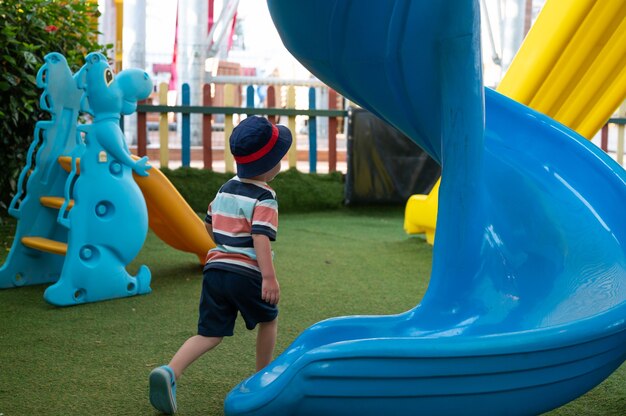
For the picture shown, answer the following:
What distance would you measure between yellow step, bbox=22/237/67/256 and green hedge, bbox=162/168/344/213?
3.14m

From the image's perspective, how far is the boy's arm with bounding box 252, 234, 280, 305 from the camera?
240cm

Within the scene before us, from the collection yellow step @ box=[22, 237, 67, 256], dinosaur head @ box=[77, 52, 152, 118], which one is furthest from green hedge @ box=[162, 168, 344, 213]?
dinosaur head @ box=[77, 52, 152, 118]

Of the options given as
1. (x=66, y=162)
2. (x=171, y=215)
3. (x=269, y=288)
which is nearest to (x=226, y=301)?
(x=269, y=288)

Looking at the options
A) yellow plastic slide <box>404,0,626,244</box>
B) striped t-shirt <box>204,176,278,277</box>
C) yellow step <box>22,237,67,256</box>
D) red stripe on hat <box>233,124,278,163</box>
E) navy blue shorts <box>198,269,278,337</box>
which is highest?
yellow plastic slide <box>404,0,626,244</box>

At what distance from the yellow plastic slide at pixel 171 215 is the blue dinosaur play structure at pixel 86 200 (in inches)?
6.8

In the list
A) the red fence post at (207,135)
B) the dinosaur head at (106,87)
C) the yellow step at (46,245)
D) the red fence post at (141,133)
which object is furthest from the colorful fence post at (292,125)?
the yellow step at (46,245)

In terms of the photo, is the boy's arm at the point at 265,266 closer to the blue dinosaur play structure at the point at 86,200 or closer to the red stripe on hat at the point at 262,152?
the red stripe on hat at the point at 262,152

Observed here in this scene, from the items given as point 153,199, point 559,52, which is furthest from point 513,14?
point 153,199

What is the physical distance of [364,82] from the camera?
2084mm

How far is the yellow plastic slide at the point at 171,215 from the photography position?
4.57 m

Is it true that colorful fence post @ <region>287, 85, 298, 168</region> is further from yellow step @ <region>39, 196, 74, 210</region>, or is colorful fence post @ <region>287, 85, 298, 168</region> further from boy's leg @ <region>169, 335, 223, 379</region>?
boy's leg @ <region>169, 335, 223, 379</region>

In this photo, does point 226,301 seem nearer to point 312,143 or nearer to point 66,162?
point 66,162

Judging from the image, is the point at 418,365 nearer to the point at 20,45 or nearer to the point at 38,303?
the point at 38,303

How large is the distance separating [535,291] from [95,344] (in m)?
1.86
